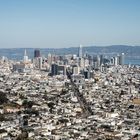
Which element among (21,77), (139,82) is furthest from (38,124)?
(21,77)

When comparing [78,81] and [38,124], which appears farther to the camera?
[78,81]

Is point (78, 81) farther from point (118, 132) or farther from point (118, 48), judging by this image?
point (118, 48)

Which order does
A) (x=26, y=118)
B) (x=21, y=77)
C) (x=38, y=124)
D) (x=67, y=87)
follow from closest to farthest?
(x=38, y=124) < (x=26, y=118) < (x=67, y=87) < (x=21, y=77)

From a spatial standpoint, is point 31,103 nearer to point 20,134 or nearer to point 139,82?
point 20,134

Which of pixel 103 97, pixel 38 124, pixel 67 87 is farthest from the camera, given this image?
pixel 67 87

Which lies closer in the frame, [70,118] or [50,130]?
[50,130]

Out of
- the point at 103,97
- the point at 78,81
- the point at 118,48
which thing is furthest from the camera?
the point at 118,48

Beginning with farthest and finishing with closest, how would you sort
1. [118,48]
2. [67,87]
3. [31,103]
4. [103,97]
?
[118,48] → [67,87] → [103,97] → [31,103]

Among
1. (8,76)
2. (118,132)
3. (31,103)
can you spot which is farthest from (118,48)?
(118,132)
